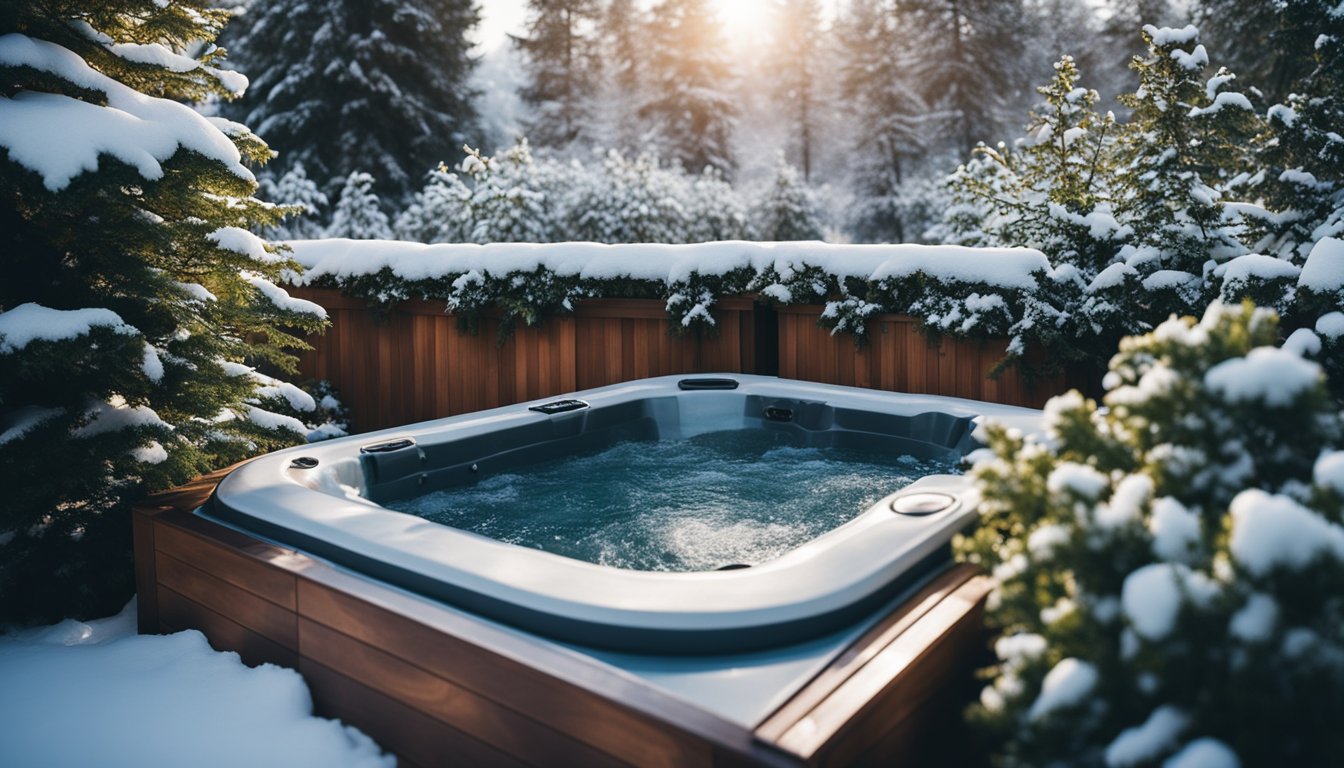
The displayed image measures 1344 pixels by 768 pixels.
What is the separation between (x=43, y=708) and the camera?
1.85 m

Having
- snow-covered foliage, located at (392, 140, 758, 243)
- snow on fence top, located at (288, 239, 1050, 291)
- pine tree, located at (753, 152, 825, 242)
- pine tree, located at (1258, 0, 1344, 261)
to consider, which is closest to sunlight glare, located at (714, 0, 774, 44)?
pine tree, located at (753, 152, 825, 242)

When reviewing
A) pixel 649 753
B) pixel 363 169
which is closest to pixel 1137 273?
pixel 649 753

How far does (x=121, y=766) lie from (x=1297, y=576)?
72.4 inches

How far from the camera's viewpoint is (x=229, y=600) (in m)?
1.91

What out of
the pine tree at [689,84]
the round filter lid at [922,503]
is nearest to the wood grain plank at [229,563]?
the round filter lid at [922,503]

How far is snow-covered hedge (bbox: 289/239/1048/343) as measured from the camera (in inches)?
136

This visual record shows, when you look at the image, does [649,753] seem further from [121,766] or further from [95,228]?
[95,228]

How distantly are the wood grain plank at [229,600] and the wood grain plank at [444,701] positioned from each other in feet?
0.22

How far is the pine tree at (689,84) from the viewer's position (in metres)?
18.9

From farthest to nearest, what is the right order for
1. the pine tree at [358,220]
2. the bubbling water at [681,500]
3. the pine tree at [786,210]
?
the pine tree at [786,210]
the pine tree at [358,220]
the bubbling water at [681,500]

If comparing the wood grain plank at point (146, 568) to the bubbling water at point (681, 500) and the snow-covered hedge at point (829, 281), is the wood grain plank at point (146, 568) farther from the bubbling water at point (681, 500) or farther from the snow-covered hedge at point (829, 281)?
the snow-covered hedge at point (829, 281)

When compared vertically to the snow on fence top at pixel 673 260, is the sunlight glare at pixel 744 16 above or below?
above

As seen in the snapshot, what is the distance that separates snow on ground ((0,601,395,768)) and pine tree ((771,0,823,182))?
2100 centimetres

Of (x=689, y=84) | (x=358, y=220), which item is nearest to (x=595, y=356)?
(x=358, y=220)
